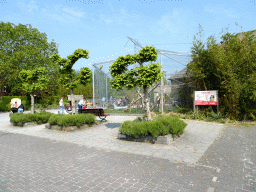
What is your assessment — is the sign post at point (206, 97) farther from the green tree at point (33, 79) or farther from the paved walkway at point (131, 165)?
the green tree at point (33, 79)

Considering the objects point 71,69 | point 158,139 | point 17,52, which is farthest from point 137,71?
point 17,52

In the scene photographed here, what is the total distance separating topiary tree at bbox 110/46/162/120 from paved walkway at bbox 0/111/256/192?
210cm

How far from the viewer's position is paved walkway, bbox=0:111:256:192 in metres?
3.39

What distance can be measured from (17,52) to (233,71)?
26367 millimetres

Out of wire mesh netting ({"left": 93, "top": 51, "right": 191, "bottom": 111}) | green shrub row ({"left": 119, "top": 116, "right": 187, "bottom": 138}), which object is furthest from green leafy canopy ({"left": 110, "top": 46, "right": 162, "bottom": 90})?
wire mesh netting ({"left": 93, "top": 51, "right": 191, "bottom": 111})

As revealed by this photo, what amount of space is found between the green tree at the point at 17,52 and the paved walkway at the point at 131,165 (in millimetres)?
21736

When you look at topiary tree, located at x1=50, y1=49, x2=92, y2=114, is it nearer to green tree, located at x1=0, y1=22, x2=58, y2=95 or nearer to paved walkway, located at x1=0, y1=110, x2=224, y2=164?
paved walkway, located at x1=0, y1=110, x2=224, y2=164

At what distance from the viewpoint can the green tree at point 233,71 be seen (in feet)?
29.8

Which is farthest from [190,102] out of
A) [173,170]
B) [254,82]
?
[173,170]

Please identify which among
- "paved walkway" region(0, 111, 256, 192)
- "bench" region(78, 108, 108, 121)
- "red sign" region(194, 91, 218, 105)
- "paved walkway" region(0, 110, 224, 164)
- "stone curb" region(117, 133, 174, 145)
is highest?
"red sign" region(194, 91, 218, 105)

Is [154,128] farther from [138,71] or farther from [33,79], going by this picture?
[33,79]

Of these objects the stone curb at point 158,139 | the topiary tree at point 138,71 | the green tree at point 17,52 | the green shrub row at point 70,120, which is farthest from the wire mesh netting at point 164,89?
the green tree at point 17,52

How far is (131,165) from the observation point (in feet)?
14.1

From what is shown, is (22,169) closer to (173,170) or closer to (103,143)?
(103,143)
